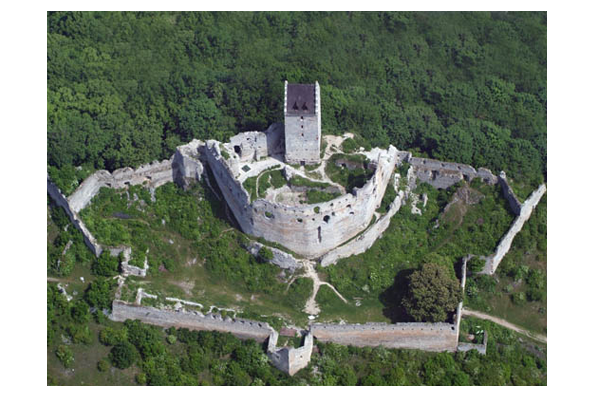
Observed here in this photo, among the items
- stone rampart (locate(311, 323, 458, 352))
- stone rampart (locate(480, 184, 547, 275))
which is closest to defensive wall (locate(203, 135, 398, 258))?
stone rampart (locate(311, 323, 458, 352))

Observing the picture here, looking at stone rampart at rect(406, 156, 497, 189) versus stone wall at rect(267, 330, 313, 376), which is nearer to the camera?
stone wall at rect(267, 330, 313, 376)

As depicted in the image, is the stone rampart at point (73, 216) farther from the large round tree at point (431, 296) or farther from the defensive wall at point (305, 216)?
the large round tree at point (431, 296)

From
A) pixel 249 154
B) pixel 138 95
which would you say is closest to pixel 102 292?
pixel 249 154

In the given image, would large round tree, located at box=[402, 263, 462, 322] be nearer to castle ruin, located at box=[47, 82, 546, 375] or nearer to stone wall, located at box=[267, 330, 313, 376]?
castle ruin, located at box=[47, 82, 546, 375]

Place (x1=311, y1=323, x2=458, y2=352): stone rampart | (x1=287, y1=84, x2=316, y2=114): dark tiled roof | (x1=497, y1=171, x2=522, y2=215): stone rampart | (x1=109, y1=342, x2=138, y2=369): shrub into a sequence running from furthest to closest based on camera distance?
(x1=497, y1=171, x2=522, y2=215): stone rampart
(x1=287, y1=84, x2=316, y2=114): dark tiled roof
(x1=311, y1=323, x2=458, y2=352): stone rampart
(x1=109, y1=342, x2=138, y2=369): shrub

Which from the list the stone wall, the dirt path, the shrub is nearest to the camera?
the stone wall

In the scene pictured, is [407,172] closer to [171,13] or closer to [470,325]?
[470,325]

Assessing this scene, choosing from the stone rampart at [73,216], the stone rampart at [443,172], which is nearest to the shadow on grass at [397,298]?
the stone rampart at [443,172]

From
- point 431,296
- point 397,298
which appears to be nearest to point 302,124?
point 397,298

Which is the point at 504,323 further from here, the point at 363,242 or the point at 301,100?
the point at 301,100
